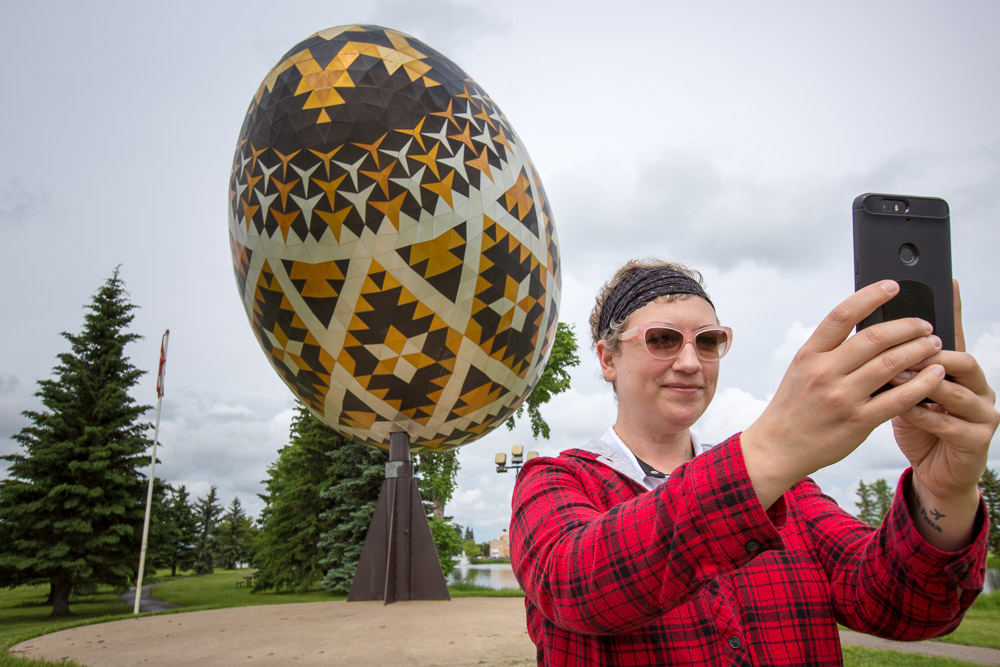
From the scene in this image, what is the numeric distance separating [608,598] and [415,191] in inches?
328

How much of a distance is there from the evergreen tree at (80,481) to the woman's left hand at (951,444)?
2035 centimetres

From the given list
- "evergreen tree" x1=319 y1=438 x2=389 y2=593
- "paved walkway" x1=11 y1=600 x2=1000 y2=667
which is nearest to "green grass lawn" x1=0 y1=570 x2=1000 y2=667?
"paved walkway" x1=11 y1=600 x2=1000 y2=667

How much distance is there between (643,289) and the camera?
177 centimetres

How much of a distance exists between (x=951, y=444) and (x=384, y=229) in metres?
8.35

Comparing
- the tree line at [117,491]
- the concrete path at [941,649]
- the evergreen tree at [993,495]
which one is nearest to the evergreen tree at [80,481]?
the tree line at [117,491]

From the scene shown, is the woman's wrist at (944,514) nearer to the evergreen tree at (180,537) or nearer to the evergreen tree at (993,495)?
the evergreen tree at (180,537)

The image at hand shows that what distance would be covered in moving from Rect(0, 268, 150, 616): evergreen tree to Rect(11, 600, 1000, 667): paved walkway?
945 cm

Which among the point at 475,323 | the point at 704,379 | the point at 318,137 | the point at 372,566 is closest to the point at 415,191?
Answer: the point at 318,137

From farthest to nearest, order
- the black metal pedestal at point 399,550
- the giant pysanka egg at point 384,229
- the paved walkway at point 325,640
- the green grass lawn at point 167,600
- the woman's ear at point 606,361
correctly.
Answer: the black metal pedestal at point 399,550
the giant pysanka egg at point 384,229
the paved walkway at point 325,640
the green grass lawn at point 167,600
the woman's ear at point 606,361

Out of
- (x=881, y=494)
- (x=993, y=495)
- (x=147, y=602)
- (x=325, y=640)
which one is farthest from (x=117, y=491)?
(x=881, y=494)

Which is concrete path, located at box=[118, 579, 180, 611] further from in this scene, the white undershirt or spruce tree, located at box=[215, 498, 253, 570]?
spruce tree, located at box=[215, 498, 253, 570]

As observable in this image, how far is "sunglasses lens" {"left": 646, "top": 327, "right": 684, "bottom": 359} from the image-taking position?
5.42 feet

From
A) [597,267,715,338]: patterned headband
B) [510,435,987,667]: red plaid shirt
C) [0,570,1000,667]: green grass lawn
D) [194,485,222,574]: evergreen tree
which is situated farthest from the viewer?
[194,485,222,574]: evergreen tree

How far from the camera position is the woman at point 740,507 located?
2.94 feet
